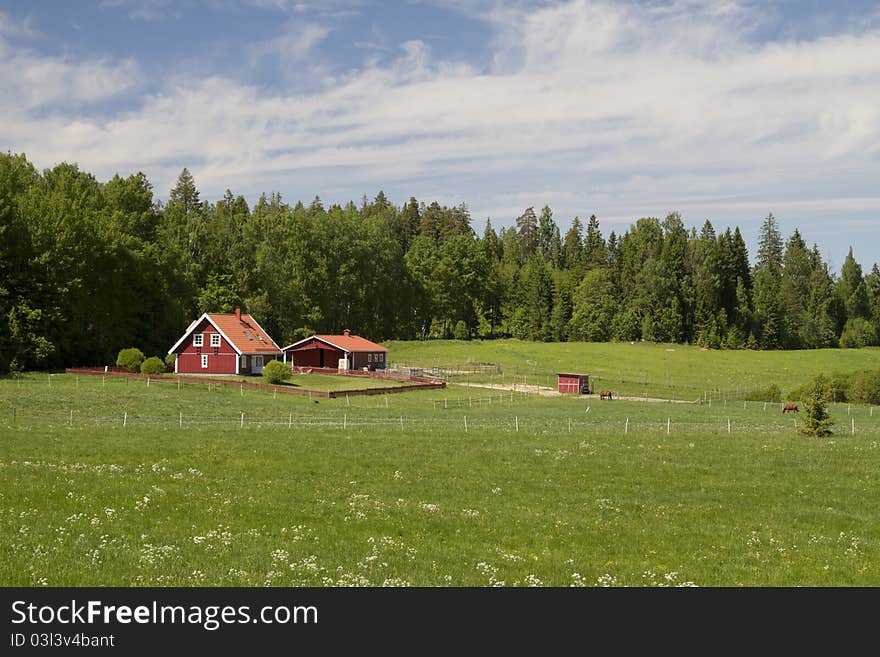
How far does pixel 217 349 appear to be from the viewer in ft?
276

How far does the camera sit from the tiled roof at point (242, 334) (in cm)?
8394

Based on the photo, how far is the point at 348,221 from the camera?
427 ft

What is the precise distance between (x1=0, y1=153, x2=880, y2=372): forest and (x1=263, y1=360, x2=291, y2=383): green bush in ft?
71.0

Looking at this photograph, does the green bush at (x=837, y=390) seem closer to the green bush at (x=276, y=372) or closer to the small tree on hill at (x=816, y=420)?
the small tree on hill at (x=816, y=420)

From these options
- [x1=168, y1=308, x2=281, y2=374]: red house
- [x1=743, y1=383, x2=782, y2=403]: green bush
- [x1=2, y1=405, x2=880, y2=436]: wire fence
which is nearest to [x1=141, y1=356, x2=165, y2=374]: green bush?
[x1=168, y1=308, x2=281, y2=374]: red house

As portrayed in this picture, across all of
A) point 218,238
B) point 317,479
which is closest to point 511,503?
point 317,479

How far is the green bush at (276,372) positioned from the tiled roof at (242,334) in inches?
356

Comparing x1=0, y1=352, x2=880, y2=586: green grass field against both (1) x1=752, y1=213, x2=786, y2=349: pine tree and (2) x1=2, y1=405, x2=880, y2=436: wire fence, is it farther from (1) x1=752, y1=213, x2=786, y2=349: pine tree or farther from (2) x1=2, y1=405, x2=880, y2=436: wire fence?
(1) x1=752, y1=213, x2=786, y2=349: pine tree

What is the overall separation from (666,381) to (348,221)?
5653 centimetres

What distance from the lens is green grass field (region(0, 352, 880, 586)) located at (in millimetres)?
15289

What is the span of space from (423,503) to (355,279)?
106310 mm

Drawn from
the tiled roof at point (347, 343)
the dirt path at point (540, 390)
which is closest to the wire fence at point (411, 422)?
the dirt path at point (540, 390)

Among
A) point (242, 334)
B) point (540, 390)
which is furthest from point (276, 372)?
point (540, 390)

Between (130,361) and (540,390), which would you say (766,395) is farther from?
(130,361)
